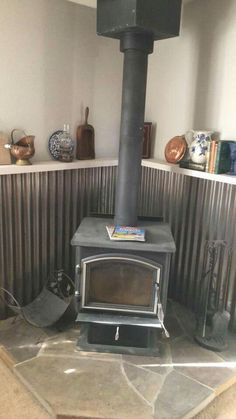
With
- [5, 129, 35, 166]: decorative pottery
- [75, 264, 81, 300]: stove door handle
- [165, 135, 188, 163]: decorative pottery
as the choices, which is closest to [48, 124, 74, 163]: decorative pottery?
[5, 129, 35, 166]: decorative pottery

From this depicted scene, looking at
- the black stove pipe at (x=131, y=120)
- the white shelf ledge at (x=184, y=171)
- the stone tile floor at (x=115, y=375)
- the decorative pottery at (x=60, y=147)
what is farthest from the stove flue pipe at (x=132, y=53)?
the stone tile floor at (x=115, y=375)

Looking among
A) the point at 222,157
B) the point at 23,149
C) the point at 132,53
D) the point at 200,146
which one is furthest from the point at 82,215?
the point at 132,53

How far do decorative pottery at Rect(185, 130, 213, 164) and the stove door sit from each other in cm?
81

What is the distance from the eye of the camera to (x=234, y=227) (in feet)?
7.43

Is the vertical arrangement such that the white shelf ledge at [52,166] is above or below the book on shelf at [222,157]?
below

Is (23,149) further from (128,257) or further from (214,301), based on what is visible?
(214,301)

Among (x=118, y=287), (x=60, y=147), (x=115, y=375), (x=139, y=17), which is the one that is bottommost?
(x=115, y=375)

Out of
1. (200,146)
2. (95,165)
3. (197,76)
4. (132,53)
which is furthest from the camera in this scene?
(95,165)

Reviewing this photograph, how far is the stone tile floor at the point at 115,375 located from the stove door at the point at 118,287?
28 cm

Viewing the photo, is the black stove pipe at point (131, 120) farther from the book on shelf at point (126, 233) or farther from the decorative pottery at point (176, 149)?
the decorative pottery at point (176, 149)

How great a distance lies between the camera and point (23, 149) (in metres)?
2.24

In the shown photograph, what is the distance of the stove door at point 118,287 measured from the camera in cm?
Result: 209

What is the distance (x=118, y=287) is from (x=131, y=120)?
3.23 feet

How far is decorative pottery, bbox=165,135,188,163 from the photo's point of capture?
247 cm
